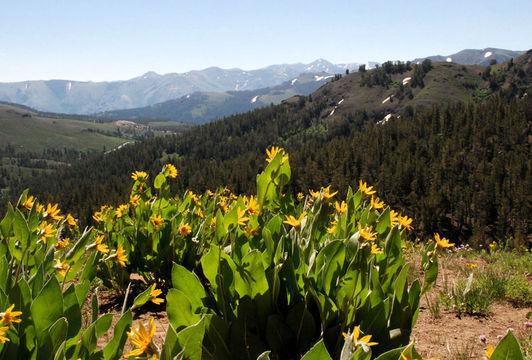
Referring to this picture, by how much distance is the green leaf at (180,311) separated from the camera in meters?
1.73

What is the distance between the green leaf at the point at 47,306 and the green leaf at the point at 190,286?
1.90ft

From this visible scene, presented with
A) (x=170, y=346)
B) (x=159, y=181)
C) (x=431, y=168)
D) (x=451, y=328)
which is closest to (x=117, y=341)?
(x=170, y=346)

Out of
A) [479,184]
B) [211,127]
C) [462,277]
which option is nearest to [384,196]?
[479,184]

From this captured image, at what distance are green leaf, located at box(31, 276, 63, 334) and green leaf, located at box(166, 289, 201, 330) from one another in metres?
0.49

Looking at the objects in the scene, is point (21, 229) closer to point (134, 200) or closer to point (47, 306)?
point (47, 306)

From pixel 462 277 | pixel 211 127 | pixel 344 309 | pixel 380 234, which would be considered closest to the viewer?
pixel 344 309

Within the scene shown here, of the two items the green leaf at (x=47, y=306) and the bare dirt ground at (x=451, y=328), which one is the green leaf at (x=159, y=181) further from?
the green leaf at (x=47, y=306)

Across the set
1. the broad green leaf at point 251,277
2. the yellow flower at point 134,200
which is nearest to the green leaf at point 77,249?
the broad green leaf at point 251,277

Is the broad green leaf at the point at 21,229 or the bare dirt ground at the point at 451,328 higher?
the broad green leaf at the point at 21,229

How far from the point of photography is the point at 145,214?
410cm

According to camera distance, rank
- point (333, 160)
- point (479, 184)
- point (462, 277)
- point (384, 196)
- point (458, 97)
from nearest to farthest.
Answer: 1. point (462, 277)
2. point (479, 184)
3. point (384, 196)
4. point (333, 160)
5. point (458, 97)

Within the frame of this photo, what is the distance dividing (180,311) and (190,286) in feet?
0.82

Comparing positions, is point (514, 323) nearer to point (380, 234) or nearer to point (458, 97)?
point (380, 234)

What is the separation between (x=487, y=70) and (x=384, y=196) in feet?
359
